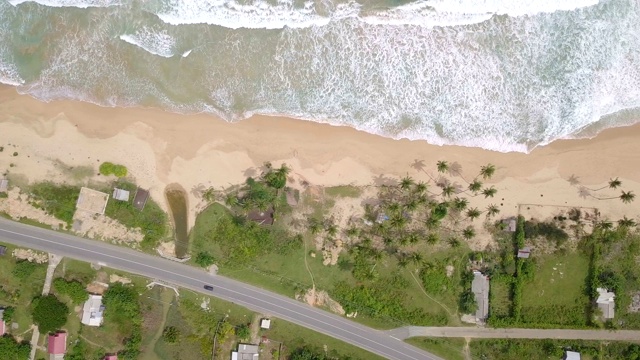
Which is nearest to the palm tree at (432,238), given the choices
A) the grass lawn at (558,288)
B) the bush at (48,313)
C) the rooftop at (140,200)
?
the grass lawn at (558,288)

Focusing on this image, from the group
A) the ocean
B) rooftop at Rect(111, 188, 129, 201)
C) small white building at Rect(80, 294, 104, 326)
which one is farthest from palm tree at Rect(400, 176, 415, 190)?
small white building at Rect(80, 294, 104, 326)

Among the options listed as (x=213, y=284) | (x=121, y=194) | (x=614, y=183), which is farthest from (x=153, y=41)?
(x=614, y=183)

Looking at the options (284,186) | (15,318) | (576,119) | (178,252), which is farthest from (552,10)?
(15,318)

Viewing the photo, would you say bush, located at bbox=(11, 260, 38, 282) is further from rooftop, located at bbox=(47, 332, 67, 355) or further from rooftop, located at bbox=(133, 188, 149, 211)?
rooftop, located at bbox=(133, 188, 149, 211)

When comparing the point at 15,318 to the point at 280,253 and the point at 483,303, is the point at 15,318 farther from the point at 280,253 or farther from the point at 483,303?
the point at 483,303

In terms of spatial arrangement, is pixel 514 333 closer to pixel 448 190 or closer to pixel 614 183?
pixel 448 190

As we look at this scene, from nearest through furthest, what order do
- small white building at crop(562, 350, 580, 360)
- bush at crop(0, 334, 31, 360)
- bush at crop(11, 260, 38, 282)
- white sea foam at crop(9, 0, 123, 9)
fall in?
1. small white building at crop(562, 350, 580, 360)
2. bush at crop(11, 260, 38, 282)
3. bush at crop(0, 334, 31, 360)
4. white sea foam at crop(9, 0, 123, 9)
